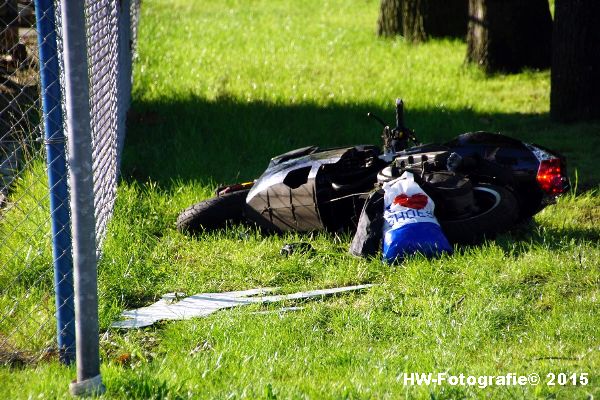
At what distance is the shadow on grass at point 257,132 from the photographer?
8711mm

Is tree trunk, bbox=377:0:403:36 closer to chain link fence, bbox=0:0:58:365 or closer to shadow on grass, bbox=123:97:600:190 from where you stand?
shadow on grass, bbox=123:97:600:190

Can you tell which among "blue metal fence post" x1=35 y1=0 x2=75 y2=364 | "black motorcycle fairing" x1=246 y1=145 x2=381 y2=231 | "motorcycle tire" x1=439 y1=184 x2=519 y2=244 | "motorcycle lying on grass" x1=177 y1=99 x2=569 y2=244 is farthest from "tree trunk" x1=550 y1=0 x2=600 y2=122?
"blue metal fence post" x1=35 y1=0 x2=75 y2=364

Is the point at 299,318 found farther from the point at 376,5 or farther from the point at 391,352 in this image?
the point at 376,5

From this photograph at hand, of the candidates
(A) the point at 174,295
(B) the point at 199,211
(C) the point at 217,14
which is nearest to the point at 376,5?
(C) the point at 217,14

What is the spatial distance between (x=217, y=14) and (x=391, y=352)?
1328 centimetres

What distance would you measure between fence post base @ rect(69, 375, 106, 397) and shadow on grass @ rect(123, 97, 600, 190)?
411 cm

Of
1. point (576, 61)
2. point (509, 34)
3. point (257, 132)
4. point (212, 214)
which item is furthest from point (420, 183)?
point (509, 34)

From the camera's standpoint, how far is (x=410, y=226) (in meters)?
6.07

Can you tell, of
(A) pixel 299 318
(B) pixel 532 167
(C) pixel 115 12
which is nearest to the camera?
(A) pixel 299 318

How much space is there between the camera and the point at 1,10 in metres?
10.9

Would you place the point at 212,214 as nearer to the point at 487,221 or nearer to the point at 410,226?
the point at 410,226

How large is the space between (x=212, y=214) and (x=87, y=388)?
3053 millimetres

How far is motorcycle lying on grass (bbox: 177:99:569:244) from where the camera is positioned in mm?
6422

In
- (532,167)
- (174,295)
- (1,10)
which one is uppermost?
(1,10)
